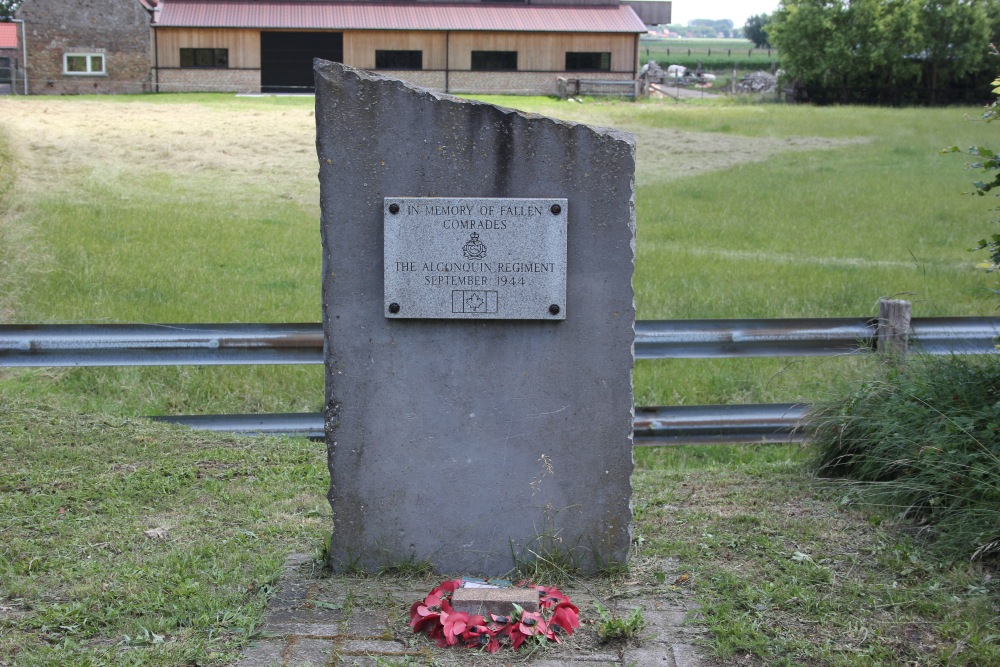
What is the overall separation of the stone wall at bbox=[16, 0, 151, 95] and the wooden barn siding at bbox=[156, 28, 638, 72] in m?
0.90

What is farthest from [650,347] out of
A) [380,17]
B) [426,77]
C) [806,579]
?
[426,77]

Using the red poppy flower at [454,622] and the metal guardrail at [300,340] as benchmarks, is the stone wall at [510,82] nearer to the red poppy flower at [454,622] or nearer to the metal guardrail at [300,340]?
the metal guardrail at [300,340]

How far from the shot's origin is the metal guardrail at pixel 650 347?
23.1 ft

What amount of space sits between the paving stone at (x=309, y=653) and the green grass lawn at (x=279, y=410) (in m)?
0.20

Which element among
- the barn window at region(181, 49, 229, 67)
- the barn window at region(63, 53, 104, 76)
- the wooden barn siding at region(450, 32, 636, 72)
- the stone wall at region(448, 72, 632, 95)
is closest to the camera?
the barn window at region(63, 53, 104, 76)

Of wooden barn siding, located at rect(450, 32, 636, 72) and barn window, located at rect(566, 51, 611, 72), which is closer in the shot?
wooden barn siding, located at rect(450, 32, 636, 72)

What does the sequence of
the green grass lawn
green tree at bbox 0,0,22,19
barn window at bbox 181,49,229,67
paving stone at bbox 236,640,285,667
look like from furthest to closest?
green tree at bbox 0,0,22,19 → barn window at bbox 181,49,229,67 → the green grass lawn → paving stone at bbox 236,640,285,667

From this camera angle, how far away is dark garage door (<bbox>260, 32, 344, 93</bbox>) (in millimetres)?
41719

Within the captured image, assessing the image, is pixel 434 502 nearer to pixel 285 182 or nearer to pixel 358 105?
pixel 358 105

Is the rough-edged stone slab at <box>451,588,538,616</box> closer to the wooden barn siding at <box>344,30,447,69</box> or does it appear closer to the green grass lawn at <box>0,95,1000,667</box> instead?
the green grass lawn at <box>0,95,1000,667</box>

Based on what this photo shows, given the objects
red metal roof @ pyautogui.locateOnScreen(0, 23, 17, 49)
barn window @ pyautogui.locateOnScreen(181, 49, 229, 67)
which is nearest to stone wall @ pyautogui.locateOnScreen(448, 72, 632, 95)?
barn window @ pyautogui.locateOnScreen(181, 49, 229, 67)

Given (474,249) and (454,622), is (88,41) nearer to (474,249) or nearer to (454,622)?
(474,249)

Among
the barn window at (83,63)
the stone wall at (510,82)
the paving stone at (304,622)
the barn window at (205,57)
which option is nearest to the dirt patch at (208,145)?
the paving stone at (304,622)

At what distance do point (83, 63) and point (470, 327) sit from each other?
41161 mm
